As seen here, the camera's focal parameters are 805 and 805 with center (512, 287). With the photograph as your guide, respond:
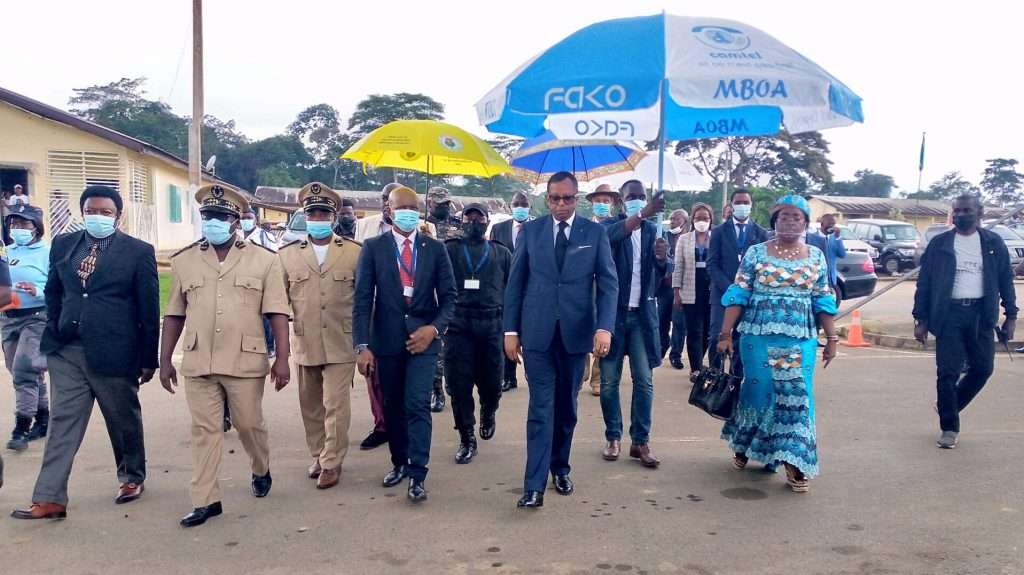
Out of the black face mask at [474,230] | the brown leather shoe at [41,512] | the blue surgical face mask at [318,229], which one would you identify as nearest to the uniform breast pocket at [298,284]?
the blue surgical face mask at [318,229]

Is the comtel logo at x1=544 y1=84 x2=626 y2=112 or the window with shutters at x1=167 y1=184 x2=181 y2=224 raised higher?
the comtel logo at x1=544 y1=84 x2=626 y2=112

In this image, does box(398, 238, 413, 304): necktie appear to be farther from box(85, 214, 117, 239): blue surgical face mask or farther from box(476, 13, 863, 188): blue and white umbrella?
box(85, 214, 117, 239): blue surgical face mask

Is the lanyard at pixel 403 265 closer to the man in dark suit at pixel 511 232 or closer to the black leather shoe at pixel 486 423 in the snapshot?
the black leather shoe at pixel 486 423

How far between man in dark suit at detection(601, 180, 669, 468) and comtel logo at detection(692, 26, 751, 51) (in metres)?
1.22

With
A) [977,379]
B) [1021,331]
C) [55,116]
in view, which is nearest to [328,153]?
[55,116]

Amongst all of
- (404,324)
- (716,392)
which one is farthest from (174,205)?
(716,392)

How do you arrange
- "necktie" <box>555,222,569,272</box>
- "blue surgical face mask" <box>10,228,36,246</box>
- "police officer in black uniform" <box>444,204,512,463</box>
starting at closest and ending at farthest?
"necktie" <box>555,222,569,272</box> < "blue surgical face mask" <box>10,228,36,246</box> < "police officer in black uniform" <box>444,204,512,463</box>

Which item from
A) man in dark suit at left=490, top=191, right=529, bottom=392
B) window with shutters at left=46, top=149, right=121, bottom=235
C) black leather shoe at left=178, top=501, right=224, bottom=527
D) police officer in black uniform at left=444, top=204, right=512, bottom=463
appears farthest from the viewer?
window with shutters at left=46, top=149, right=121, bottom=235

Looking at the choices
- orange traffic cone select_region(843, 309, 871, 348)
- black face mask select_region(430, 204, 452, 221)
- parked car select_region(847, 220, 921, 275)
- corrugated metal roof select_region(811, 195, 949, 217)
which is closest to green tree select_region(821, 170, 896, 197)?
corrugated metal roof select_region(811, 195, 949, 217)

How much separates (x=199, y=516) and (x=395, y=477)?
1234mm

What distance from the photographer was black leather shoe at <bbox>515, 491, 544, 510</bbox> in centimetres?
466

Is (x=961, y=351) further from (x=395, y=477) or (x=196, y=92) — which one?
(x=196, y=92)

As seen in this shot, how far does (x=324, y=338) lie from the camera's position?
5152mm

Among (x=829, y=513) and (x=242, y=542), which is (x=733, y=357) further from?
(x=242, y=542)
